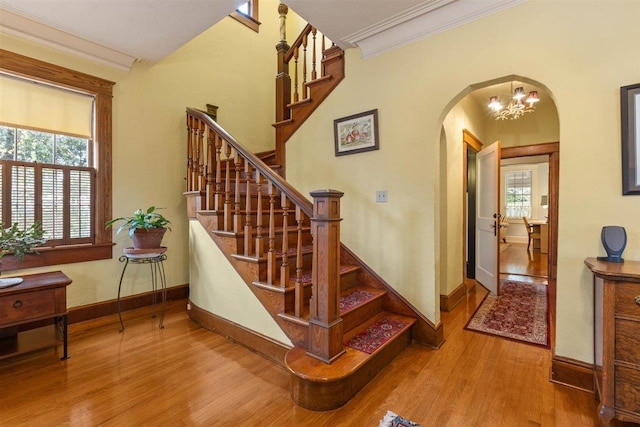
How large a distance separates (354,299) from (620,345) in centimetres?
151

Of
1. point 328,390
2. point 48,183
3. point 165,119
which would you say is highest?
point 165,119

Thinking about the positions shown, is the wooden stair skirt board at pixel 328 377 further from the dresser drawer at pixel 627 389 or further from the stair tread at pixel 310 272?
the dresser drawer at pixel 627 389

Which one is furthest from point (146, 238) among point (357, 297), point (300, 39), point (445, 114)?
point (445, 114)

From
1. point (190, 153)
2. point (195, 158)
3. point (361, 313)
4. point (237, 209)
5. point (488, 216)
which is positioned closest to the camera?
point (361, 313)

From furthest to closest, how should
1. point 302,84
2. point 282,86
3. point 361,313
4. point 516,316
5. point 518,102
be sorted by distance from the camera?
point 518,102, point 282,86, point 302,84, point 516,316, point 361,313

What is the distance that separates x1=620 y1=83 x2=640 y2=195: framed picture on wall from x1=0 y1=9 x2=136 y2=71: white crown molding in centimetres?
397

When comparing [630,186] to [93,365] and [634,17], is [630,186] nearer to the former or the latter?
[634,17]

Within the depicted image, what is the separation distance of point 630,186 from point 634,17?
0.94 meters

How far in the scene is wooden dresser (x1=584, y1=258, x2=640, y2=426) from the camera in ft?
4.49

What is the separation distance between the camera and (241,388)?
180 cm

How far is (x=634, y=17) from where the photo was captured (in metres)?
1.63

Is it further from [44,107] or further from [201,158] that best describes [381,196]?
[44,107]

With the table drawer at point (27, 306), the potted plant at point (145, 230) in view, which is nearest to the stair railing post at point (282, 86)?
the potted plant at point (145, 230)

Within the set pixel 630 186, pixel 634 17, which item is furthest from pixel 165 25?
pixel 630 186
